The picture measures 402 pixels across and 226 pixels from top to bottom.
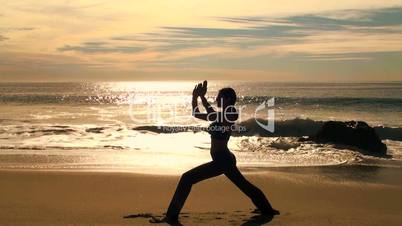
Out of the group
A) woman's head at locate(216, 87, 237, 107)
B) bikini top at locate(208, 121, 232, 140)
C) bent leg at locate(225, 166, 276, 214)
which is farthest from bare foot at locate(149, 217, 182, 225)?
woman's head at locate(216, 87, 237, 107)

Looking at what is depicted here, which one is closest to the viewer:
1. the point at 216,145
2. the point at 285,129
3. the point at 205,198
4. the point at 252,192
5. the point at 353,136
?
the point at 216,145

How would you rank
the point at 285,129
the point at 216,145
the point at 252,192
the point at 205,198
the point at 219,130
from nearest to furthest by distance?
the point at 219,130, the point at 216,145, the point at 252,192, the point at 205,198, the point at 285,129

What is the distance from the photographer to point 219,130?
250 inches

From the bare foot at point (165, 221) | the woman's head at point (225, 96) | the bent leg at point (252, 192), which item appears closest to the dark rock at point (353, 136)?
the bent leg at point (252, 192)

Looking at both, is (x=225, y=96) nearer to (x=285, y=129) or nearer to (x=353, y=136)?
(x=353, y=136)

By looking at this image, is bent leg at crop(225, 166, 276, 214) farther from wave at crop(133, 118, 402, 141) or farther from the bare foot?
wave at crop(133, 118, 402, 141)

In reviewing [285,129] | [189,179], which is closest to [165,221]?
[189,179]

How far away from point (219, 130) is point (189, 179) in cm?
72

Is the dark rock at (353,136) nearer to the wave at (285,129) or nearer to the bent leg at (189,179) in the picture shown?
the wave at (285,129)

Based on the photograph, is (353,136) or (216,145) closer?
(216,145)

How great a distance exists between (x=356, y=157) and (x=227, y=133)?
8637 mm

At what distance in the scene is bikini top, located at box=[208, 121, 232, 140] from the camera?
6348 millimetres

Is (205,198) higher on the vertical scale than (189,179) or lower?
lower

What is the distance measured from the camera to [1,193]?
27.8ft
